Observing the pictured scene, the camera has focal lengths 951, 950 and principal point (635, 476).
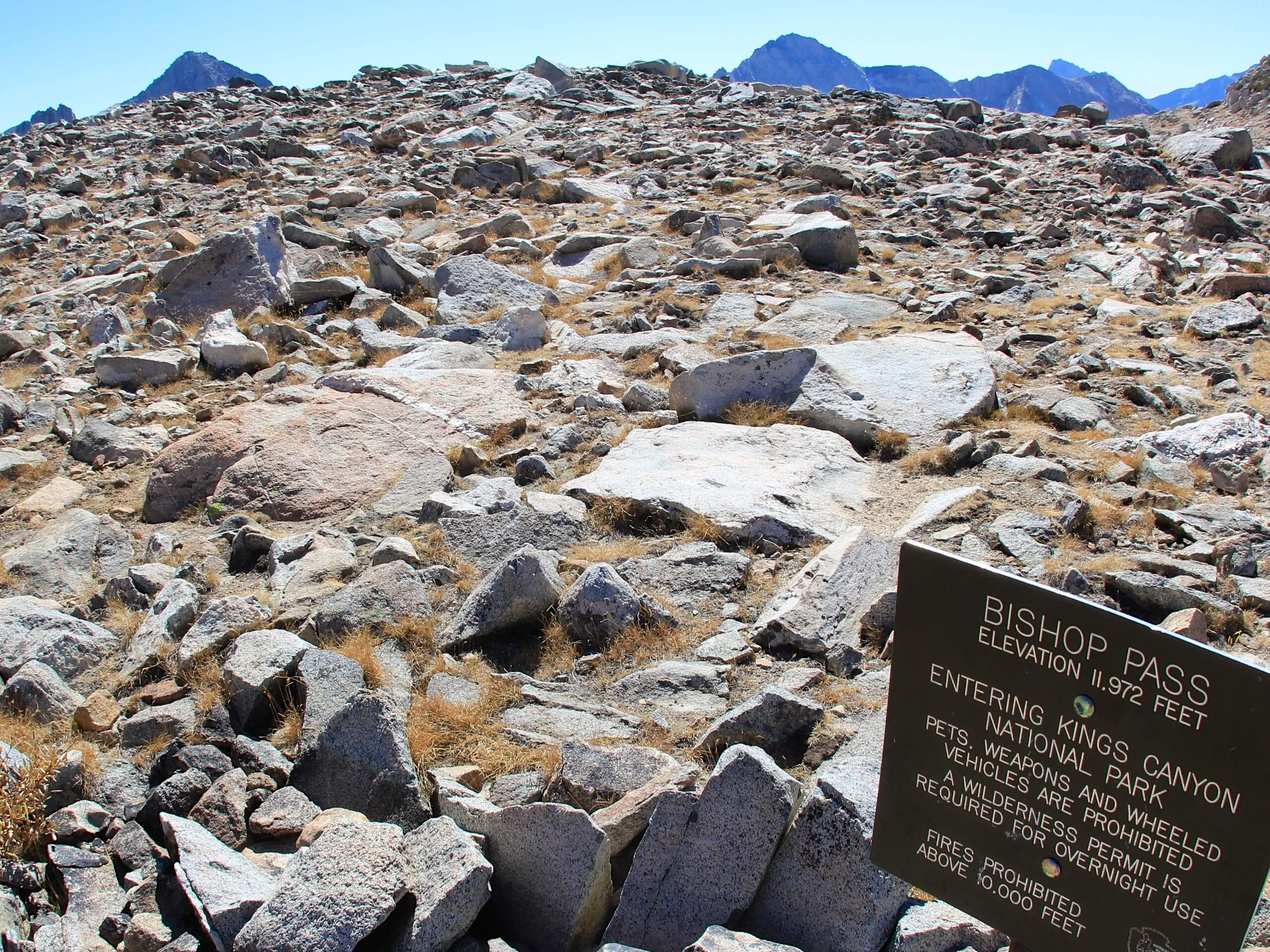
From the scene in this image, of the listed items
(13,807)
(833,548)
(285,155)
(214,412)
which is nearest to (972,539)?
(833,548)

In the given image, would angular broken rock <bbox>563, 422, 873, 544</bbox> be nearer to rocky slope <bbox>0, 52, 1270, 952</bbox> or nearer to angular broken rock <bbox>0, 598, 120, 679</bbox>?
rocky slope <bbox>0, 52, 1270, 952</bbox>

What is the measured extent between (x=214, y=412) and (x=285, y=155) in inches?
536

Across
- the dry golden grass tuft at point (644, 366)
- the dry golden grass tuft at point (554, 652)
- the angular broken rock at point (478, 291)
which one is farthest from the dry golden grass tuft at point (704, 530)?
the angular broken rock at point (478, 291)

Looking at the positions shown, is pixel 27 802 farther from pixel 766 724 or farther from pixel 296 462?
pixel 296 462

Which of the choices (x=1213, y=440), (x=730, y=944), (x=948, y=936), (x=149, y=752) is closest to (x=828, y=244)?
(x=1213, y=440)

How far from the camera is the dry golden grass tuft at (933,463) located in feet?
21.4

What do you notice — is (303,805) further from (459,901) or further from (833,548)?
(833,548)

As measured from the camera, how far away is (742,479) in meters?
6.27

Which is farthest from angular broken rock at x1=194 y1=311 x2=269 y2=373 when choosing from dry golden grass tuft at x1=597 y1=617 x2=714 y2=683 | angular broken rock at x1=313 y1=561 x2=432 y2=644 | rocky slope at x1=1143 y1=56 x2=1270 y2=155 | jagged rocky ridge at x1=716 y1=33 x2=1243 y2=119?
jagged rocky ridge at x1=716 y1=33 x2=1243 y2=119

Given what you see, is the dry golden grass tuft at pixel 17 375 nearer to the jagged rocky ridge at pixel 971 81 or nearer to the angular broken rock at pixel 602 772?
the angular broken rock at pixel 602 772

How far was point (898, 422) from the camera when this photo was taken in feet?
23.3

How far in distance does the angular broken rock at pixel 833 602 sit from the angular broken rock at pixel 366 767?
6.15 feet

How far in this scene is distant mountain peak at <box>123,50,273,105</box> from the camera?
134m

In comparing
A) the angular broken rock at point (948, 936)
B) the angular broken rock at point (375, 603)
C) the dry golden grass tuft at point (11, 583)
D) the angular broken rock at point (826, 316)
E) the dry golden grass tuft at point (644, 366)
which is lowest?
the angular broken rock at point (948, 936)
